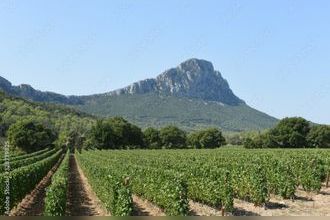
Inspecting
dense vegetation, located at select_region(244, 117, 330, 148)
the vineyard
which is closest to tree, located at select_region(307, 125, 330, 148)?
dense vegetation, located at select_region(244, 117, 330, 148)

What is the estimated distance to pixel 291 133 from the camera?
11481 centimetres

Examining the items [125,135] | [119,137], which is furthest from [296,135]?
[119,137]

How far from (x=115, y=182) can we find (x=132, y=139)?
392 ft

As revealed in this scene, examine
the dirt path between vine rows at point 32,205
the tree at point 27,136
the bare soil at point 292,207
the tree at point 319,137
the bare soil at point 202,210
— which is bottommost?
the dirt path between vine rows at point 32,205

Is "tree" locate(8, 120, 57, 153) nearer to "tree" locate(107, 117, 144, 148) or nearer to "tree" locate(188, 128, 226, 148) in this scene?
"tree" locate(107, 117, 144, 148)

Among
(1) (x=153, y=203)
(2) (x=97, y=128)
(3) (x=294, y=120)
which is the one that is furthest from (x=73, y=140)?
(1) (x=153, y=203)

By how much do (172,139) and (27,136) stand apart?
43019 millimetres

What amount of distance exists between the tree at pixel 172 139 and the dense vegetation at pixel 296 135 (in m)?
33.0

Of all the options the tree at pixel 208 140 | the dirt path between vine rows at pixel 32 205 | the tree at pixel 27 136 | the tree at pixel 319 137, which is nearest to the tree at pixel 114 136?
the tree at pixel 27 136

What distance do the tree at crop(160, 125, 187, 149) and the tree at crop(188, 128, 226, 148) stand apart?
3623 millimetres

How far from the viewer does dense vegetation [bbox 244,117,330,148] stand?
113562mm

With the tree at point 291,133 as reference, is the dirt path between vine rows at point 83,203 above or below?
below

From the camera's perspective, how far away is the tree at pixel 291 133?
11425cm

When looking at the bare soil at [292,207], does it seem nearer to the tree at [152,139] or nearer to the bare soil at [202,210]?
the bare soil at [202,210]
